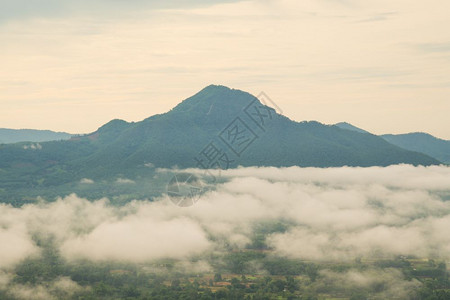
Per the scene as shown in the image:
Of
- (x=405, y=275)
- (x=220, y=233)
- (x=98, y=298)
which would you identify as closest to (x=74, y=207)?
(x=220, y=233)

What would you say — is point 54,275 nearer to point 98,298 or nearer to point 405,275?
point 98,298

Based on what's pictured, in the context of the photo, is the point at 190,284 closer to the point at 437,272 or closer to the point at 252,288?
the point at 252,288

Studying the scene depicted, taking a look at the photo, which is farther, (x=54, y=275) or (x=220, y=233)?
(x=220, y=233)

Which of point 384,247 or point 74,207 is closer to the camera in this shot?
point 384,247

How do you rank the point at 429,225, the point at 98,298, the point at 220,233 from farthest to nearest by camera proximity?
the point at 429,225, the point at 220,233, the point at 98,298

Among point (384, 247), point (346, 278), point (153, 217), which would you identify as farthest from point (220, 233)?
point (346, 278)

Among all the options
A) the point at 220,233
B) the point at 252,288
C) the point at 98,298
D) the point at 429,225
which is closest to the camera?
the point at 98,298
